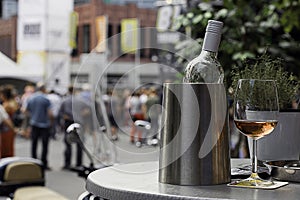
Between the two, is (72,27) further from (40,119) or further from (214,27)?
(214,27)

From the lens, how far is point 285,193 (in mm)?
1306

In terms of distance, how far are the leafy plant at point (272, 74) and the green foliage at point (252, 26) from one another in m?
2.41

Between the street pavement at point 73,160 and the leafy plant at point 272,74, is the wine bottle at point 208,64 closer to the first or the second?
the leafy plant at point 272,74

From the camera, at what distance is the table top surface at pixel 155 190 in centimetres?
126

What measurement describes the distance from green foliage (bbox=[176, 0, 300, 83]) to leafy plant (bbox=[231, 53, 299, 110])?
241 centimetres

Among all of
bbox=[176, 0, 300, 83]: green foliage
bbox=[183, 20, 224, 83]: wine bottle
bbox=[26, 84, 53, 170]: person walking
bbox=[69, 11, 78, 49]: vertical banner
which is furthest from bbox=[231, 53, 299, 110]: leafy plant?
bbox=[69, 11, 78, 49]: vertical banner

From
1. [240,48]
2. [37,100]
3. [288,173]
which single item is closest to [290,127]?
[288,173]

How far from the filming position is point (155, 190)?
1.32 m

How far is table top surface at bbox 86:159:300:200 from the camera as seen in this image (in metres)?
1.26

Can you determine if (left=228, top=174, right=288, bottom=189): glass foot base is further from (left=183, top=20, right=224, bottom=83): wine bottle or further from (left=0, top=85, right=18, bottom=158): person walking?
(left=0, top=85, right=18, bottom=158): person walking

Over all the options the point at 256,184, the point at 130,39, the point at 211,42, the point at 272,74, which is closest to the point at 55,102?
the point at 130,39

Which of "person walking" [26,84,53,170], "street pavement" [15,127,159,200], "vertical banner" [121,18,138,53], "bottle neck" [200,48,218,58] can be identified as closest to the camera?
"bottle neck" [200,48,218,58]

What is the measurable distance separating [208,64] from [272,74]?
353 mm

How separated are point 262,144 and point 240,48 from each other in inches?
112
